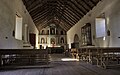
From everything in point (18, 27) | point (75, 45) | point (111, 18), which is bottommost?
point (75, 45)

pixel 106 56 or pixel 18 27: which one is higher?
pixel 18 27

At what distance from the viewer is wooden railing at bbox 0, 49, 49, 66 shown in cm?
515

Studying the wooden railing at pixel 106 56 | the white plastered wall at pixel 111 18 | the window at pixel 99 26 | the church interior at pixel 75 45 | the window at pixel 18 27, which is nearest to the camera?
the church interior at pixel 75 45

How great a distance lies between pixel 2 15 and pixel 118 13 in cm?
465

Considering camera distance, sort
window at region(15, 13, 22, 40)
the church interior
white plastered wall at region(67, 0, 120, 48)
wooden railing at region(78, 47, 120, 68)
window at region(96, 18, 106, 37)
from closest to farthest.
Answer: the church interior, wooden railing at region(78, 47, 120, 68), white plastered wall at region(67, 0, 120, 48), window at region(15, 13, 22, 40), window at region(96, 18, 106, 37)

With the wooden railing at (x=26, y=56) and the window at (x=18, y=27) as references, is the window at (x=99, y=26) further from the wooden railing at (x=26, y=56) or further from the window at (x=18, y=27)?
the wooden railing at (x=26, y=56)

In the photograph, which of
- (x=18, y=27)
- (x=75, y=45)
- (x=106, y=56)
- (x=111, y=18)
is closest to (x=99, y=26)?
(x=111, y=18)

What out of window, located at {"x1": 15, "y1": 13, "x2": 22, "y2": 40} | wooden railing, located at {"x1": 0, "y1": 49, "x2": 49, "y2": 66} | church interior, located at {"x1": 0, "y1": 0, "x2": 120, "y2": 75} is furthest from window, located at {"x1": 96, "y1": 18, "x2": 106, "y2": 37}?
wooden railing, located at {"x1": 0, "y1": 49, "x2": 49, "y2": 66}

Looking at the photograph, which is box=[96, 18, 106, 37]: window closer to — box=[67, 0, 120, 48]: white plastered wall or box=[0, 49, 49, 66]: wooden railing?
box=[67, 0, 120, 48]: white plastered wall

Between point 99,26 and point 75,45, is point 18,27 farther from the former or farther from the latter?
point 75,45

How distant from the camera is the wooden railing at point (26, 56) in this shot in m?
5.15

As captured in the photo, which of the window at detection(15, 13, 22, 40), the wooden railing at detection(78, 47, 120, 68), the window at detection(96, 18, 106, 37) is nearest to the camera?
the wooden railing at detection(78, 47, 120, 68)

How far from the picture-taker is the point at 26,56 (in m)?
5.30

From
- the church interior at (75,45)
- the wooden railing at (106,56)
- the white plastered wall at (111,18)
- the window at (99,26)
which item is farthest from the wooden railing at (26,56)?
the window at (99,26)
